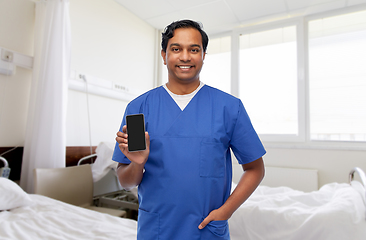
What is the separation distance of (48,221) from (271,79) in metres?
3.24

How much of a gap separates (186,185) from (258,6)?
3247mm

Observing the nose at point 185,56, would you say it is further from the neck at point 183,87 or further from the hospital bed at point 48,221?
the hospital bed at point 48,221

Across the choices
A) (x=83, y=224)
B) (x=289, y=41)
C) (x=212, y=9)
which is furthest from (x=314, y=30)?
(x=83, y=224)

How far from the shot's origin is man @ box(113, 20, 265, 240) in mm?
796

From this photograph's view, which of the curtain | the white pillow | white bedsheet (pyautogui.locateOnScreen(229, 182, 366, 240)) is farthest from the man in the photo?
the curtain

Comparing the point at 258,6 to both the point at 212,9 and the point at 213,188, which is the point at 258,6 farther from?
the point at 213,188

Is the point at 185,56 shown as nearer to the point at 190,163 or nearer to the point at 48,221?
the point at 190,163

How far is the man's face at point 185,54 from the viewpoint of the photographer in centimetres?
86

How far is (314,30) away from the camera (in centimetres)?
353

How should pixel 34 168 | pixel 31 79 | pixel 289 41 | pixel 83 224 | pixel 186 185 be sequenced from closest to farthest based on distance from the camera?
pixel 186 185
pixel 83 224
pixel 34 168
pixel 31 79
pixel 289 41

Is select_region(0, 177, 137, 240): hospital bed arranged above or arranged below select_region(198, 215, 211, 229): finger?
below

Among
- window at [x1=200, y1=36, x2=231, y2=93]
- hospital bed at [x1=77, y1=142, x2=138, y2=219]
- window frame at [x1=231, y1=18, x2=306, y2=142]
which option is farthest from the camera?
window at [x1=200, y1=36, x2=231, y2=93]

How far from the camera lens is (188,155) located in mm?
812

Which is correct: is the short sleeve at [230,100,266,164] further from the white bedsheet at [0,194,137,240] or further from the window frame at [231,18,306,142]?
the window frame at [231,18,306,142]
